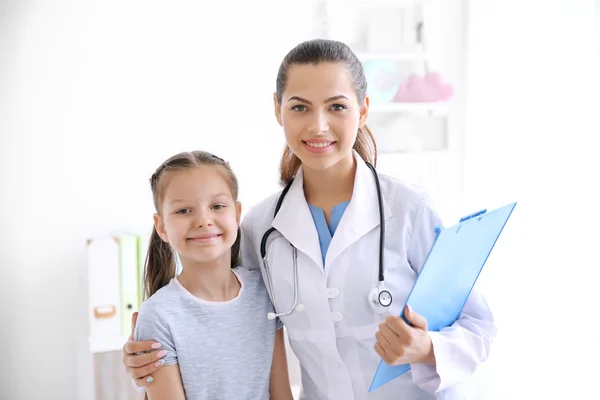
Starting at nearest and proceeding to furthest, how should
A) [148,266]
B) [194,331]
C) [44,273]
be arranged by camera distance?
[194,331] → [148,266] → [44,273]

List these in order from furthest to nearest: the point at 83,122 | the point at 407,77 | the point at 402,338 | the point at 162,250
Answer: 1. the point at 407,77
2. the point at 83,122
3. the point at 162,250
4. the point at 402,338

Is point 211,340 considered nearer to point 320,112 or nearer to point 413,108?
point 320,112

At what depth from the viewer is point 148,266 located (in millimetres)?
1439

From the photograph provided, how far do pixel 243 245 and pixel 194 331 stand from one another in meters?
0.28

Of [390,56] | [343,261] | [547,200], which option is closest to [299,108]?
[343,261]

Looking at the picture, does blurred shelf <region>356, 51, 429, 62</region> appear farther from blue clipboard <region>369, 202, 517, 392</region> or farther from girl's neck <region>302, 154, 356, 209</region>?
blue clipboard <region>369, 202, 517, 392</region>

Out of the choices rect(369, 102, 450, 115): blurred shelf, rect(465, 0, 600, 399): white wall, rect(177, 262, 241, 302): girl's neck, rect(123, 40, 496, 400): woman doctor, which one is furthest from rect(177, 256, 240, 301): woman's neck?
rect(369, 102, 450, 115): blurred shelf

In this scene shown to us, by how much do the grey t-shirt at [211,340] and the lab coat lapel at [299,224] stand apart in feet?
0.54

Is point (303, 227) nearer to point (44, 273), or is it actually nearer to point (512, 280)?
point (512, 280)

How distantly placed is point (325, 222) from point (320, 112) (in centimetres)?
25

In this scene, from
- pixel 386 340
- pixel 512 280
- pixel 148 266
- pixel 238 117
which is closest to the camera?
pixel 386 340

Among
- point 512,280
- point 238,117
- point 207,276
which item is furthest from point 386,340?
point 238,117

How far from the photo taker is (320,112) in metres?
1.27

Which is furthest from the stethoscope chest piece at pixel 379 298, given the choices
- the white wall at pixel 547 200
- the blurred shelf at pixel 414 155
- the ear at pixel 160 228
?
the blurred shelf at pixel 414 155
